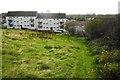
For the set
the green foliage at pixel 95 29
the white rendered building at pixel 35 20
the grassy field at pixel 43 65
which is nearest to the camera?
the grassy field at pixel 43 65

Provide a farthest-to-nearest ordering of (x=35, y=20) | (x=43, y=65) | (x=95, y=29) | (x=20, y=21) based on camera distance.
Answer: (x=20, y=21)
(x=35, y=20)
(x=95, y=29)
(x=43, y=65)

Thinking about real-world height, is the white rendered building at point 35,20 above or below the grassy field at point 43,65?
above

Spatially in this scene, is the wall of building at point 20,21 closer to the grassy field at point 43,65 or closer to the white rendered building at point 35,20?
the white rendered building at point 35,20

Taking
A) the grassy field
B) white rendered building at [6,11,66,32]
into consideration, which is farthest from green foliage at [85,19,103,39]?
white rendered building at [6,11,66,32]

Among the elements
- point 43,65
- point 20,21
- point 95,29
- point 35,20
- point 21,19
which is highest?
point 21,19

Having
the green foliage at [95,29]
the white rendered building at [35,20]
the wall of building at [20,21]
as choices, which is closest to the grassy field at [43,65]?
the green foliage at [95,29]

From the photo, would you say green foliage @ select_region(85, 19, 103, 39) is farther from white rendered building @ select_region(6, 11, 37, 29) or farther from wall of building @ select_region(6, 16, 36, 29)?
wall of building @ select_region(6, 16, 36, 29)

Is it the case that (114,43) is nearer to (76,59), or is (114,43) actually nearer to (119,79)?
(76,59)

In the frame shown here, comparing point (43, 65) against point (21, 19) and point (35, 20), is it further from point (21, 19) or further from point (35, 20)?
point (21, 19)

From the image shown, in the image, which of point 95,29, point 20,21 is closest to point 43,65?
point 95,29

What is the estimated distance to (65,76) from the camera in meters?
21.5

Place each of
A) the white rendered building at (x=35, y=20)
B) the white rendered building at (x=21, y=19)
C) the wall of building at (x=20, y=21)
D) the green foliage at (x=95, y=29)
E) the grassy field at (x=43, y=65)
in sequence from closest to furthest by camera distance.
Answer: the grassy field at (x=43, y=65) < the green foliage at (x=95, y=29) < the white rendered building at (x=35, y=20) < the white rendered building at (x=21, y=19) < the wall of building at (x=20, y=21)

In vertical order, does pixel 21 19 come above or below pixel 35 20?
above

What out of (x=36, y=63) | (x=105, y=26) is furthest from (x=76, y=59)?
(x=105, y=26)
